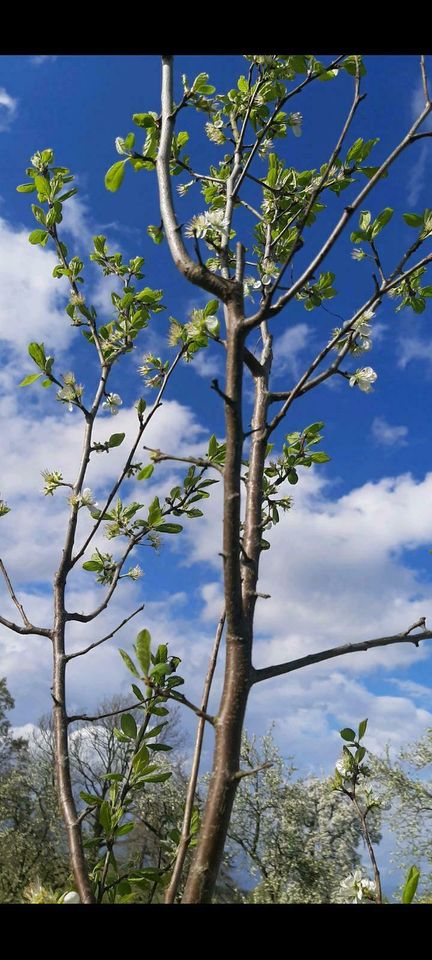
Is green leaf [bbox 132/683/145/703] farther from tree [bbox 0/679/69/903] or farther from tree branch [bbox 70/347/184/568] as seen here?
tree [bbox 0/679/69/903]

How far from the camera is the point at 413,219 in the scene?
4.49 ft

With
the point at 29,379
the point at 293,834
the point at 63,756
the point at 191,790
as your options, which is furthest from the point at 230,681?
the point at 293,834

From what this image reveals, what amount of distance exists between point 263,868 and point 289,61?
1253 centimetres

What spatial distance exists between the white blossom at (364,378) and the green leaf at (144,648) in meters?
0.85

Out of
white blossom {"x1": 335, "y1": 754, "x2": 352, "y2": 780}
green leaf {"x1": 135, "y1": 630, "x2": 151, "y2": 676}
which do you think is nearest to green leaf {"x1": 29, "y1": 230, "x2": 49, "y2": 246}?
green leaf {"x1": 135, "y1": 630, "x2": 151, "y2": 676}

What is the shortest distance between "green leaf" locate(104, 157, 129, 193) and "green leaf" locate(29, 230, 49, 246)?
24.8 inches

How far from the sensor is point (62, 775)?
4.30ft

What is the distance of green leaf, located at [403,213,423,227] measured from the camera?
1.36 metres

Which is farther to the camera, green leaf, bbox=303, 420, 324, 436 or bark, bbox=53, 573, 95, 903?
green leaf, bbox=303, 420, 324, 436

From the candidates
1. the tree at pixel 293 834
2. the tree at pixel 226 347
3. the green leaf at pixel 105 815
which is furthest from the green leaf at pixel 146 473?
the tree at pixel 293 834

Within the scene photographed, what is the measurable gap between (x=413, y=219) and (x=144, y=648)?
1015mm

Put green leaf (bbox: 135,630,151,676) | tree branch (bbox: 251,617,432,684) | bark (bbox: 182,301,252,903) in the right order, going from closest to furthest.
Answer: bark (bbox: 182,301,252,903), tree branch (bbox: 251,617,432,684), green leaf (bbox: 135,630,151,676)

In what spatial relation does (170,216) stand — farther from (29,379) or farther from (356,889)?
(356,889)
